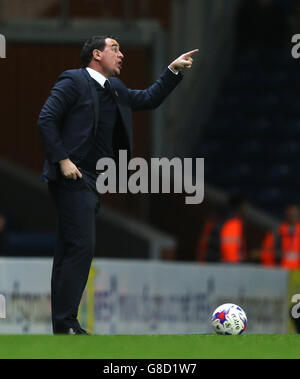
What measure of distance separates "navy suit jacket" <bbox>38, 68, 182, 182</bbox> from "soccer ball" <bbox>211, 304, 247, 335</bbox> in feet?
4.06

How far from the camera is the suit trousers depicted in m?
8.44

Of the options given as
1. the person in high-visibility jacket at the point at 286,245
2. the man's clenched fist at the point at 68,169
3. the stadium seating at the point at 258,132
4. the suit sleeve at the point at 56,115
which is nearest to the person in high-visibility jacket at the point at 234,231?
the person in high-visibility jacket at the point at 286,245

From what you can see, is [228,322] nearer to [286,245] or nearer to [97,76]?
[97,76]

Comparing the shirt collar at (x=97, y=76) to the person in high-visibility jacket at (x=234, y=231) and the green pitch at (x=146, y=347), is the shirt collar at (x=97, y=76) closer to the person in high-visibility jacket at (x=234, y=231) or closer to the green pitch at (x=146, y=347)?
the green pitch at (x=146, y=347)

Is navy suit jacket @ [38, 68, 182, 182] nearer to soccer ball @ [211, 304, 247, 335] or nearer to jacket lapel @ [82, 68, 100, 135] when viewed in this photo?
jacket lapel @ [82, 68, 100, 135]

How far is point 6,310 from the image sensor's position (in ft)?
46.4

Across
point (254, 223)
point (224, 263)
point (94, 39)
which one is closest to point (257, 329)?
point (224, 263)

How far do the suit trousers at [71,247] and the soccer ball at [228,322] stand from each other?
0.98 meters

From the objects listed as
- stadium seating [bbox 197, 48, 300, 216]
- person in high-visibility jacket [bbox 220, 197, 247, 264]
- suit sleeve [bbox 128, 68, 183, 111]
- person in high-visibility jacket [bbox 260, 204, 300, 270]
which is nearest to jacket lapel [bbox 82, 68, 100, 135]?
suit sleeve [bbox 128, 68, 183, 111]

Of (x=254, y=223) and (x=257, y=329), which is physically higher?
(x=254, y=223)

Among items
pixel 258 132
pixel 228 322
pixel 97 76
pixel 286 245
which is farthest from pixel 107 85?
pixel 258 132
